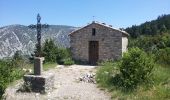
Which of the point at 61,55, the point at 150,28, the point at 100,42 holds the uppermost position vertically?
the point at 150,28

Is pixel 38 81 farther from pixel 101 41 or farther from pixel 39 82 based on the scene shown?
pixel 101 41

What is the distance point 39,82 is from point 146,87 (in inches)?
185

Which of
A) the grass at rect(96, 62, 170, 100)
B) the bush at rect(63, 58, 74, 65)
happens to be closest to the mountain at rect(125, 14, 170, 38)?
the bush at rect(63, 58, 74, 65)

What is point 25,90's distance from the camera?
1363 centimetres

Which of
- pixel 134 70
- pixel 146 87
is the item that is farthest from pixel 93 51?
pixel 146 87

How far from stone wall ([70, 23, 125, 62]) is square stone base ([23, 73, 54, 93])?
969 cm

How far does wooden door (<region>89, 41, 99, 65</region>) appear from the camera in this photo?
2337 centimetres

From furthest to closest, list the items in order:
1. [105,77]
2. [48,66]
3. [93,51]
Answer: [93,51] < [48,66] < [105,77]

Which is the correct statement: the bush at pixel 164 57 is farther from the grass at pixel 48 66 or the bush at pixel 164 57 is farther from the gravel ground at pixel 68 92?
the grass at pixel 48 66

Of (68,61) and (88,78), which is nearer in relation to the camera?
(88,78)

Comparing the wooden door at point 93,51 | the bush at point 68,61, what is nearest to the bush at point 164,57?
the wooden door at point 93,51

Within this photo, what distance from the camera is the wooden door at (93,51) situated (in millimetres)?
23370

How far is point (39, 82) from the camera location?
13.6 m

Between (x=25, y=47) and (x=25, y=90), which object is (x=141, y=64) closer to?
(x=25, y=90)
